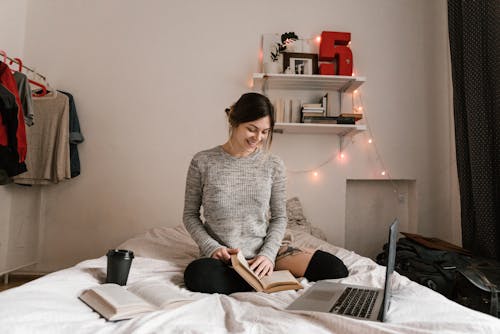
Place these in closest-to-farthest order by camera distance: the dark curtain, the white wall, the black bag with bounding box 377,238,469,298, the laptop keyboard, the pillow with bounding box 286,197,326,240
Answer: the laptop keyboard → the black bag with bounding box 377,238,469,298 → the dark curtain → the pillow with bounding box 286,197,326,240 → the white wall

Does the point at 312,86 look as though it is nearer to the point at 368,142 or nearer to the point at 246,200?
the point at 368,142

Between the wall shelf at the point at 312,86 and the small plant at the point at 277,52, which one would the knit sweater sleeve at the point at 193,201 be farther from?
the small plant at the point at 277,52

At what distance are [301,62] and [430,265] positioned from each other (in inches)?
61.9

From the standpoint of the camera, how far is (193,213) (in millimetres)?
1574

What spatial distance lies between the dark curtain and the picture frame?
940 mm

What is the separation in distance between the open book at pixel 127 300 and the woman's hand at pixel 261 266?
31cm

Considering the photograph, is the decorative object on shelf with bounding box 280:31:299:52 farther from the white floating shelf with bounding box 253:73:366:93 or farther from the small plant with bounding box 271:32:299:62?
the white floating shelf with bounding box 253:73:366:93

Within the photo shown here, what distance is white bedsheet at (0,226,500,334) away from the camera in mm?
797

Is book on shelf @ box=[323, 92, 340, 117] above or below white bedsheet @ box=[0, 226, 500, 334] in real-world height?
above

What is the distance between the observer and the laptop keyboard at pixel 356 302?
907 millimetres

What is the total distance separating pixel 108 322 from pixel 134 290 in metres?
0.27

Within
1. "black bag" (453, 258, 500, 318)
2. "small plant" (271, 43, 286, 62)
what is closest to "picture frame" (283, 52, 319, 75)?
"small plant" (271, 43, 286, 62)

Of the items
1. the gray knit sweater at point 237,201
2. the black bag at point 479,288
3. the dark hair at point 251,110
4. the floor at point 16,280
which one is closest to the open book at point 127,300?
the gray knit sweater at point 237,201

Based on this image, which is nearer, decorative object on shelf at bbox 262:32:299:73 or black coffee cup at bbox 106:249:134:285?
black coffee cup at bbox 106:249:134:285
